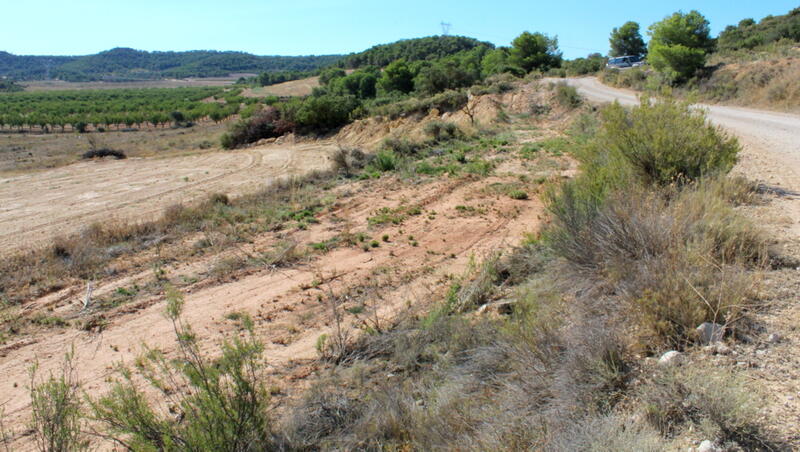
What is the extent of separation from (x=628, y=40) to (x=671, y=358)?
6256 cm

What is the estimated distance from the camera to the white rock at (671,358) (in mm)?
3607

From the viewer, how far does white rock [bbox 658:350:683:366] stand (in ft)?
11.8

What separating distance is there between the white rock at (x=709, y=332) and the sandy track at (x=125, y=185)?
50.8 feet

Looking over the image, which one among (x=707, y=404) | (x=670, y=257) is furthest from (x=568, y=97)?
(x=707, y=404)

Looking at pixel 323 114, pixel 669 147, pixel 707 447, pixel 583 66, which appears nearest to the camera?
pixel 707 447

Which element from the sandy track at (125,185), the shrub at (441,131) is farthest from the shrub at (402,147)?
the sandy track at (125,185)

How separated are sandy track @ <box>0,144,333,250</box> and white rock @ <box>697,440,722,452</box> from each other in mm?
15885

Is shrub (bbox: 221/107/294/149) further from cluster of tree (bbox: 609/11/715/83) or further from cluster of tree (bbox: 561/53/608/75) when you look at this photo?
cluster of tree (bbox: 561/53/608/75)

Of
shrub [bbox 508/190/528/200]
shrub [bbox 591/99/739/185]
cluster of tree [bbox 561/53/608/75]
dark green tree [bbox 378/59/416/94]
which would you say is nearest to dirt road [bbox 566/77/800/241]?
shrub [bbox 591/99/739/185]

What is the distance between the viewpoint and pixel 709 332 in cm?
382

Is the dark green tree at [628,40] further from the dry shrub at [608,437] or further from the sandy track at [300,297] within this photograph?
the dry shrub at [608,437]

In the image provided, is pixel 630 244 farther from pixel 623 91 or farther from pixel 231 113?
pixel 231 113

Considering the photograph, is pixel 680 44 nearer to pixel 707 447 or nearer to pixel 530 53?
pixel 530 53

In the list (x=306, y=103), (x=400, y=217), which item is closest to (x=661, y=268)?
(x=400, y=217)
